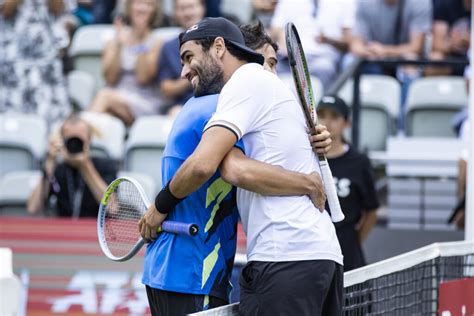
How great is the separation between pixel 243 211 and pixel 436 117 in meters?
5.77

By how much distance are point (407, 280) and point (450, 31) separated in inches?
226

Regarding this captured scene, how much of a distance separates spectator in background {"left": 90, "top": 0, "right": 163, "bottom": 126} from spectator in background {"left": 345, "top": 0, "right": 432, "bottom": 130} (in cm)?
182

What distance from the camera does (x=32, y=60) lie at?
9805mm

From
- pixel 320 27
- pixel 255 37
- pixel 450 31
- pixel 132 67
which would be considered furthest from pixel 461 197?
pixel 255 37

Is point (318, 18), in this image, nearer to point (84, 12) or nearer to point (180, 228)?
point (84, 12)

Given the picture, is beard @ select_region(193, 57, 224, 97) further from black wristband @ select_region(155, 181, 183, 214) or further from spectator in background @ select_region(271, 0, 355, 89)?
spectator in background @ select_region(271, 0, 355, 89)

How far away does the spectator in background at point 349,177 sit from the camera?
634 centimetres

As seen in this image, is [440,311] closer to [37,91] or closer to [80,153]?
[80,153]

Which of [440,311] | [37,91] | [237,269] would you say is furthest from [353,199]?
[37,91]

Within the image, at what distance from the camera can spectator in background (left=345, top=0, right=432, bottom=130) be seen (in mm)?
9820

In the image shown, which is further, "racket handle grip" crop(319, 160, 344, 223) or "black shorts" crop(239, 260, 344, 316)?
"racket handle grip" crop(319, 160, 344, 223)

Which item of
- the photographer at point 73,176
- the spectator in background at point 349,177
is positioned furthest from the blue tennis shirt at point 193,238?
the photographer at point 73,176

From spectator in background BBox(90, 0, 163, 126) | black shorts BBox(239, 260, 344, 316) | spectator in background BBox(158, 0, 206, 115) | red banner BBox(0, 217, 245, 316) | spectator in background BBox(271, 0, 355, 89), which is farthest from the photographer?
spectator in background BBox(271, 0, 355, 89)

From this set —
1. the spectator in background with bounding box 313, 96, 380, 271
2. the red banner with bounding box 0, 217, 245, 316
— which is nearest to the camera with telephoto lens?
the red banner with bounding box 0, 217, 245, 316
